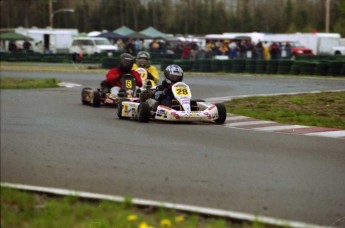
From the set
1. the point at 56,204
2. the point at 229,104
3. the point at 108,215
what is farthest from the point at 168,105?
the point at 108,215

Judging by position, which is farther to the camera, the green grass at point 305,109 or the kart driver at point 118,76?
the kart driver at point 118,76

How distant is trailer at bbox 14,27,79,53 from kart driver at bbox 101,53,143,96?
129ft

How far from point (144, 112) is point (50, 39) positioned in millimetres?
46133

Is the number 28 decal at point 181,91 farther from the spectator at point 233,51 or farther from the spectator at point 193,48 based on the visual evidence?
the spectator at point 193,48

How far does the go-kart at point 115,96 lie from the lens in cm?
1229

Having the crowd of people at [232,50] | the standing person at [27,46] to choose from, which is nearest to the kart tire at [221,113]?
the crowd of people at [232,50]

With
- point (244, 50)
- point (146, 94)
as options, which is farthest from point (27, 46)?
point (146, 94)

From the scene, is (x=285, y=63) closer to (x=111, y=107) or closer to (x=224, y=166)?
(x=111, y=107)

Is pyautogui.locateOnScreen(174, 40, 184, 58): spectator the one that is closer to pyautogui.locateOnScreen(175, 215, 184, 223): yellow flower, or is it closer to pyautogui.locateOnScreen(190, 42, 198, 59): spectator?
pyautogui.locateOnScreen(190, 42, 198, 59): spectator

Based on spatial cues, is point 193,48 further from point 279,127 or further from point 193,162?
point 279,127

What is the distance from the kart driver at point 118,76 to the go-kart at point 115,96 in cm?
9

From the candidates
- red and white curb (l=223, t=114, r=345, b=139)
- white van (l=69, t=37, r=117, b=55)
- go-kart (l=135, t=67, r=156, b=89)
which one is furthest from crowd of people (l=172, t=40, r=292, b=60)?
red and white curb (l=223, t=114, r=345, b=139)

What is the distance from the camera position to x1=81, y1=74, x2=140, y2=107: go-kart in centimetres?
1229

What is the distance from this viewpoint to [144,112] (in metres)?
11.2
